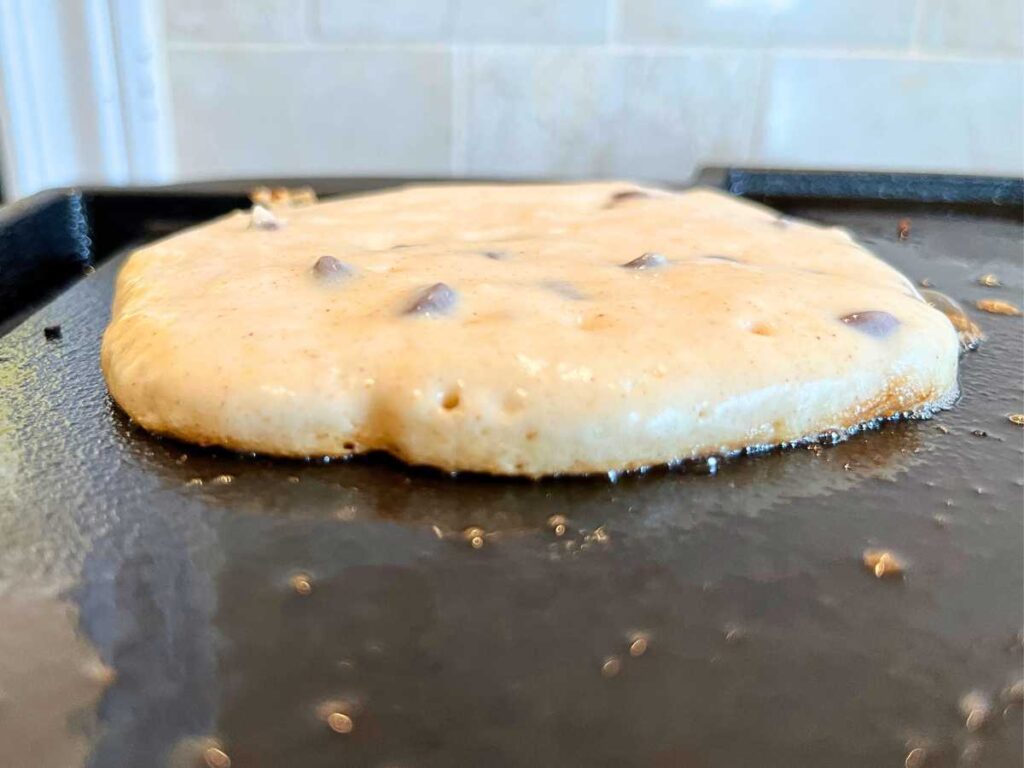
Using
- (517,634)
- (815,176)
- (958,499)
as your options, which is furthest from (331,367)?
(815,176)

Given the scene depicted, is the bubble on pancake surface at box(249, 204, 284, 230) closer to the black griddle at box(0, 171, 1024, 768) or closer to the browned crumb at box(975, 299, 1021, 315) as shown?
the black griddle at box(0, 171, 1024, 768)

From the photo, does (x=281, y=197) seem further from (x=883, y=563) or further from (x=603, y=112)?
(x=883, y=563)

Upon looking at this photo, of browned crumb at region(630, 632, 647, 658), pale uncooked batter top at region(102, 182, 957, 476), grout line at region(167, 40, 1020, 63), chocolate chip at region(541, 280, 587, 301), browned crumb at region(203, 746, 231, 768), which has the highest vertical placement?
grout line at region(167, 40, 1020, 63)

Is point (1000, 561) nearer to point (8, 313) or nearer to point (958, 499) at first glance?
point (958, 499)

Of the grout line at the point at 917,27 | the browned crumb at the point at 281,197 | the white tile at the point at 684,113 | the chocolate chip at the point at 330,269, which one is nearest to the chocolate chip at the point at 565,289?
the chocolate chip at the point at 330,269

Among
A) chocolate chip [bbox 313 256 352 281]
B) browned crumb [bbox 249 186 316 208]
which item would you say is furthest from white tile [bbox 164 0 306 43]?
chocolate chip [bbox 313 256 352 281]
